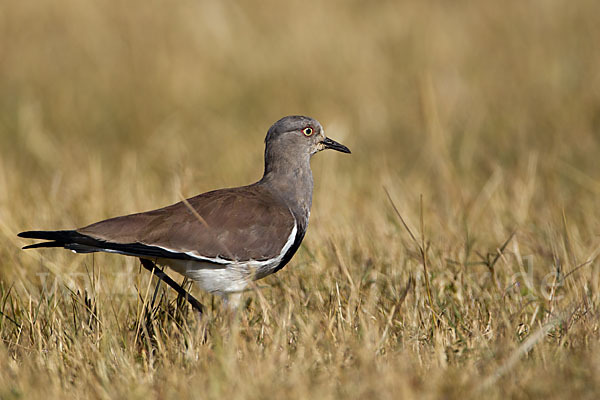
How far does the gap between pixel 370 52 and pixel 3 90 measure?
457cm

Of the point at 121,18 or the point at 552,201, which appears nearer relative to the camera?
the point at 552,201

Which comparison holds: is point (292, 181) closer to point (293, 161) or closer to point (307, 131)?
point (293, 161)

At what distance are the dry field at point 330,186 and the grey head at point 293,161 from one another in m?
0.38

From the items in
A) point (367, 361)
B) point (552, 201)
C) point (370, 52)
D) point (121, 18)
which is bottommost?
point (367, 361)

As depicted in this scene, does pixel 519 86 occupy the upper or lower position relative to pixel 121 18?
lower

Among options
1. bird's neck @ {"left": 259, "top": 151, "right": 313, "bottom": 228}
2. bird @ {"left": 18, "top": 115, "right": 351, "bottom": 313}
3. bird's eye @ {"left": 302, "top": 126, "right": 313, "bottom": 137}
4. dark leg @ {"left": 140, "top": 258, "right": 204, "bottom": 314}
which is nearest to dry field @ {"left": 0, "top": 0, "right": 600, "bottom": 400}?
dark leg @ {"left": 140, "top": 258, "right": 204, "bottom": 314}

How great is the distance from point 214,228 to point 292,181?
72 cm

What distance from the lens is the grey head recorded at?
4.74m

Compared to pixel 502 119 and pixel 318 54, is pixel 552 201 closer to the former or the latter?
pixel 502 119

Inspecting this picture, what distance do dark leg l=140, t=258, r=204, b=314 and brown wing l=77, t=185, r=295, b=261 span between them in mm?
343

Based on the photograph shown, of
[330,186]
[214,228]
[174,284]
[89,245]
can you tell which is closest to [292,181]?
[214,228]

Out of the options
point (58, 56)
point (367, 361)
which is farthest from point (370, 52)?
point (367, 361)

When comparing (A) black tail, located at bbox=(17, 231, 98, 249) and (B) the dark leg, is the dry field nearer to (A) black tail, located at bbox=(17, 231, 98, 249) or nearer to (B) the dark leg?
(B) the dark leg

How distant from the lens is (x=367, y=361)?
328 centimetres
